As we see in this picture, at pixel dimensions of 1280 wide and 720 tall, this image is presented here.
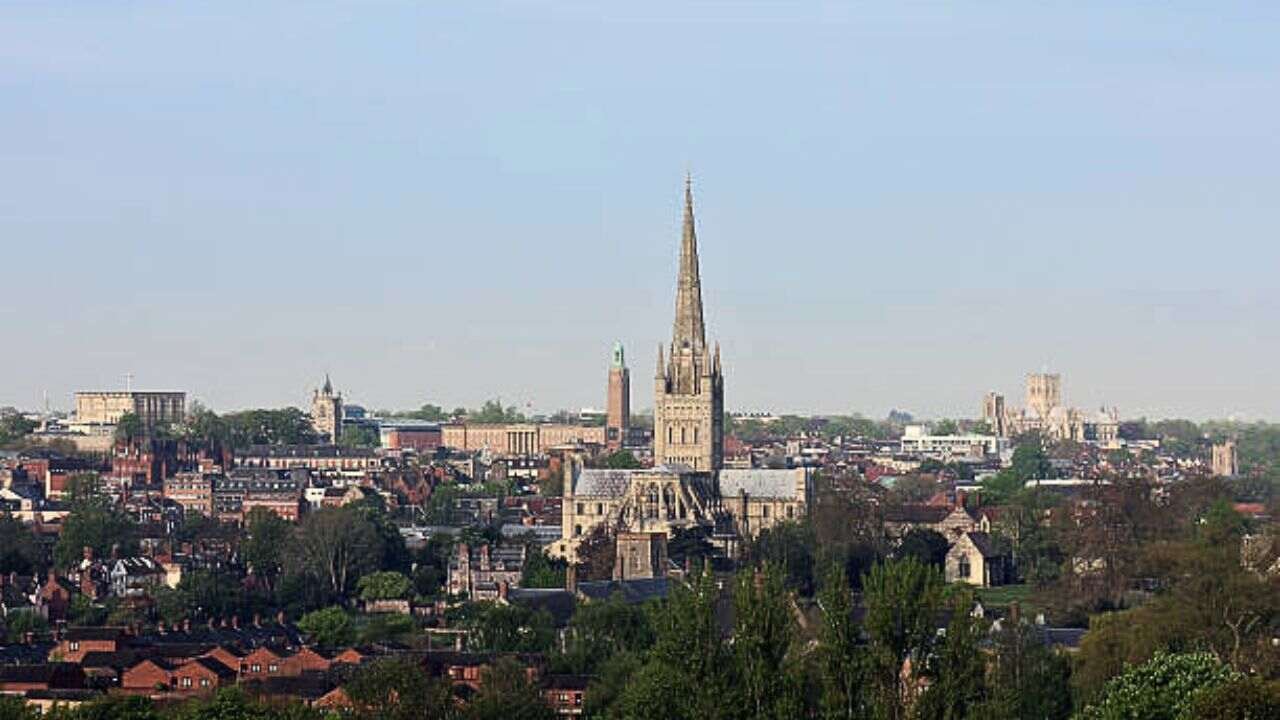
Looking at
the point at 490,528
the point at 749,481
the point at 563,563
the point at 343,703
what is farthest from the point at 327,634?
the point at 749,481

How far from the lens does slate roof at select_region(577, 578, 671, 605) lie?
101812 mm

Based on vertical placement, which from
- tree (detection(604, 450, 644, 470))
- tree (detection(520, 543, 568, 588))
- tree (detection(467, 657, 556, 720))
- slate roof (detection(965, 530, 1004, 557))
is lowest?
tree (detection(467, 657, 556, 720))

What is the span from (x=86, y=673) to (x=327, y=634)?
12.2m

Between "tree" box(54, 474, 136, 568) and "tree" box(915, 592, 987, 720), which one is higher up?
"tree" box(54, 474, 136, 568)

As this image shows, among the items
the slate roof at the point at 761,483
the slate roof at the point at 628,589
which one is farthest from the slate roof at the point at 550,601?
the slate roof at the point at 761,483

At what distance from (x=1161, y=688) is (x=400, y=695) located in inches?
646

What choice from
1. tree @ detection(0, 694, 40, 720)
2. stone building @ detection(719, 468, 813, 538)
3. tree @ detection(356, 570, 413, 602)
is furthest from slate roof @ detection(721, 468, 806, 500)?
tree @ detection(0, 694, 40, 720)

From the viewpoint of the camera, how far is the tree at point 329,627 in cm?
9044

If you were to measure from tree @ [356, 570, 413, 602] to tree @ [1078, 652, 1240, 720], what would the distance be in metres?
54.3

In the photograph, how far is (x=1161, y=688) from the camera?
56.4 meters

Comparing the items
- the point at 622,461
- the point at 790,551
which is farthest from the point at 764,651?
the point at 622,461

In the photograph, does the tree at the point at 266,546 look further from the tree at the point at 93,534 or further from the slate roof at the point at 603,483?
the slate roof at the point at 603,483

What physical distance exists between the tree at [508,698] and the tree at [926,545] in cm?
4595

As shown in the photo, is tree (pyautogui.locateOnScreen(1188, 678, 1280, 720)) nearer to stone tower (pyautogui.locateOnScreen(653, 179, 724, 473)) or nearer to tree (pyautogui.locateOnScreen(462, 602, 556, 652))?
tree (pyautogui.locateOnScreen(462, 602, 556, 652))
